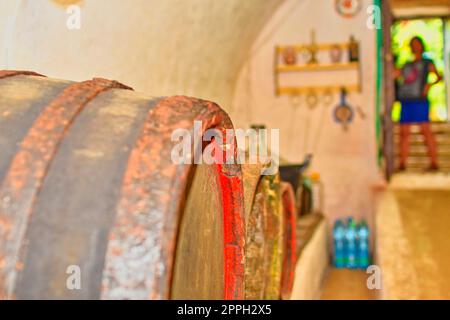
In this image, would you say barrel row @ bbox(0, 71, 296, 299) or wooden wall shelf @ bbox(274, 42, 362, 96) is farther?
wooden wall shelf @ bbox(274, 42, 362, 96)

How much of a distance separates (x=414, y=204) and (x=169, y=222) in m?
4.32

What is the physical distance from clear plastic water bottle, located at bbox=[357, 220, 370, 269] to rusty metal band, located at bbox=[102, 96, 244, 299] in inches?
196

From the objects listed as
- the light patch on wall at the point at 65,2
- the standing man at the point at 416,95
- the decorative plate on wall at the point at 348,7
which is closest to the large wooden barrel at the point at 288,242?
the light patch on wall at the point at 65,2

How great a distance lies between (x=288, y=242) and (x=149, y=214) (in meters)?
1.98

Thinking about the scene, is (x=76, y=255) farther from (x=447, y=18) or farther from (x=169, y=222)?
(x=447, y=18)

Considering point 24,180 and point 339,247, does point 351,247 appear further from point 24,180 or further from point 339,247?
point 24,180

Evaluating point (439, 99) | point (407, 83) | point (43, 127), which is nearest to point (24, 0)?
point (43, 127)

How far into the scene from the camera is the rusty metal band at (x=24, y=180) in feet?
2.90

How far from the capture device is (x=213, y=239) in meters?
1.21

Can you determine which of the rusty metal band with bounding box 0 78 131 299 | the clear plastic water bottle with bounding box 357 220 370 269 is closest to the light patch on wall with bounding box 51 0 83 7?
the rusty metal band with bounding box 0 78 131 299

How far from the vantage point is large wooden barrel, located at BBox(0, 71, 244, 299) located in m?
0.87

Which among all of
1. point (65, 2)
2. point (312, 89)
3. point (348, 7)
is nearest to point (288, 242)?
point (65, 2)

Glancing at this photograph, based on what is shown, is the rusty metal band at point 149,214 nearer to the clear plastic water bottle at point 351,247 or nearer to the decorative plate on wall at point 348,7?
the clear plastic water bottle at point 351,247

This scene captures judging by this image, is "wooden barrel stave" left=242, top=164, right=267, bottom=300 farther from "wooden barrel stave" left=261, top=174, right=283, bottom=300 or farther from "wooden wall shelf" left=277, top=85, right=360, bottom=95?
"wooden wall shelf" left=277, top=85, right=360, bottom=95
